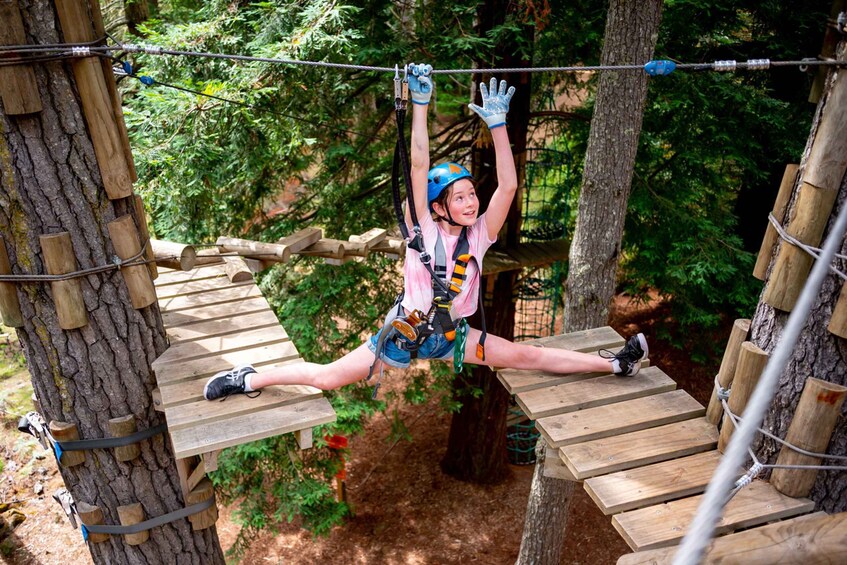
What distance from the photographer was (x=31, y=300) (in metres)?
3.07

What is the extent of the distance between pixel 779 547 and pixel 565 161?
5363 millimetres

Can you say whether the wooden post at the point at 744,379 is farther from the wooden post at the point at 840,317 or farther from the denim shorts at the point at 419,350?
the denim shorts at the point at 419,350

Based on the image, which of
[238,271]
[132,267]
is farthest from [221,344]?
[238,271]

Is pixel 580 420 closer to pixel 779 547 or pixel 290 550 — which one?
pixel 779 547

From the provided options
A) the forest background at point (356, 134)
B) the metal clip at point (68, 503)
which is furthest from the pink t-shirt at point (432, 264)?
the metal clip at point (68, 503)

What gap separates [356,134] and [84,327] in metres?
2.90

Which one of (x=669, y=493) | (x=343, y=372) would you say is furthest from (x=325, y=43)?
(x=669, y=493)

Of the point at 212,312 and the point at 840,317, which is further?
the point at 212,312

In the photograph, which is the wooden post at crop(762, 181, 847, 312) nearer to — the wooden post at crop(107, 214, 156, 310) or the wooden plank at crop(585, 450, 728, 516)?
the wooden plank at crop(585, 450, 728, 516)

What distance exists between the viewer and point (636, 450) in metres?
2.86

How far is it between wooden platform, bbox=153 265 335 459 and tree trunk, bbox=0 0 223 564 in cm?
22

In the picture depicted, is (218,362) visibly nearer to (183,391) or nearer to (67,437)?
(183,391)

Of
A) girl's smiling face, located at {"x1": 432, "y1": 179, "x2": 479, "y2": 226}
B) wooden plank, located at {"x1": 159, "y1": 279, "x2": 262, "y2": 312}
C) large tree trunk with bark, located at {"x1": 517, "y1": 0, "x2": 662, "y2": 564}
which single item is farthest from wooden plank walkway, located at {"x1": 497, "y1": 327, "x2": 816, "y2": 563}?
wooden plank, located at {"x1": 159, "y1": 279, "x2": 262, "y2": 312}

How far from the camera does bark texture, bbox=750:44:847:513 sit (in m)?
2.46
